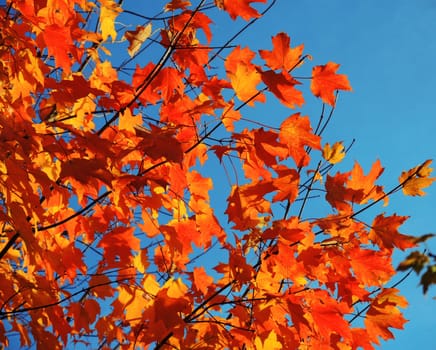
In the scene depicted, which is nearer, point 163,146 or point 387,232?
point 163,146

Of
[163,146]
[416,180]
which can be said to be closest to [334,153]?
[416,180]

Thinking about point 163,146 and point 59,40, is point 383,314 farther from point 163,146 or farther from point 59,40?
point 59,40

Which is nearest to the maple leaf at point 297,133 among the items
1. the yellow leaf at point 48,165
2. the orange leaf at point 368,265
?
the orange leaf at point 368,265

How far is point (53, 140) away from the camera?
292 centimetres

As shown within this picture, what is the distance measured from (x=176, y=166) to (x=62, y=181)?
0.75 metres

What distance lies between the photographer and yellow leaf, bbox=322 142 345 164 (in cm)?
329

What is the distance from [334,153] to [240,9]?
3.82 ft

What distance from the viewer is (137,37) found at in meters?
3.16

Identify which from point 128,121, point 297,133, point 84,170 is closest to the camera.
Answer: point 84,170

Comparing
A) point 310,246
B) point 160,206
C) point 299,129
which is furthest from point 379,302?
point 160,206

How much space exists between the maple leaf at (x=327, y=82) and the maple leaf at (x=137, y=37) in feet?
3.54

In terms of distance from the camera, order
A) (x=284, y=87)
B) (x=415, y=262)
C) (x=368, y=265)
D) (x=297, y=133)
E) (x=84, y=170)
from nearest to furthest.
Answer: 1. (x=415, y=262)
2. (x=84, y=170)
3. (x=284, y=87)
4. (x=297, y=133)
5. (x=368, y=265)

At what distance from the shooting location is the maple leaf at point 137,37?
3078mm

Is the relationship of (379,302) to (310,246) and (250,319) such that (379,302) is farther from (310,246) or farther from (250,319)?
(250,319)
